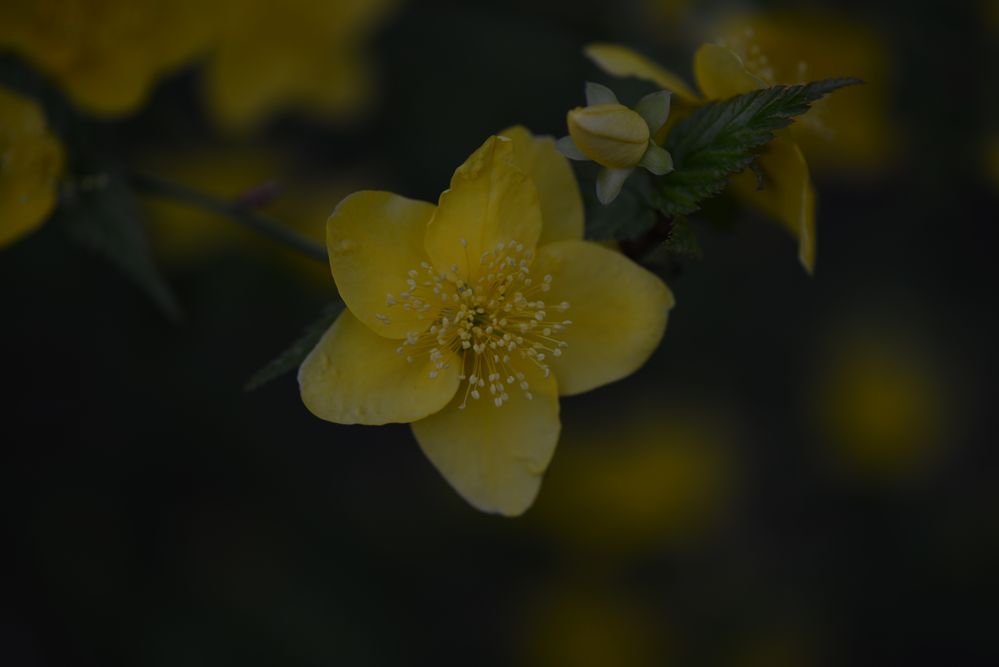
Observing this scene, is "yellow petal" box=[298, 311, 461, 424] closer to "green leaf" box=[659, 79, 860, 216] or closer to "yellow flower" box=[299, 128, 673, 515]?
"yellow flower" box=[299, 128, 673, 515]

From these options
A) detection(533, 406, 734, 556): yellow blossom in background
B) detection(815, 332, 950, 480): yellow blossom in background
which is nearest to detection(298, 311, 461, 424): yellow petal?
detection(533, 406, 734, 556): yellow blossom in background

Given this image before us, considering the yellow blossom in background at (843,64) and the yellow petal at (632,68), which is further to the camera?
the yellow blossom in background at (843,64)

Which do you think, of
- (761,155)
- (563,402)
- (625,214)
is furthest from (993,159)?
(563,402)

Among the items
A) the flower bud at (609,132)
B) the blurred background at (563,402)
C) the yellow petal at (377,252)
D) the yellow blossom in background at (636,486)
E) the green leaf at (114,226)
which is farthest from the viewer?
the yellow blossom in background at (636,486)

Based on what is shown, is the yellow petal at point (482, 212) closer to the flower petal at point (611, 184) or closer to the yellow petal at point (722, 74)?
the flower petal at point (611, 184)

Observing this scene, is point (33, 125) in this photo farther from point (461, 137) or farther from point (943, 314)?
point (943, 314)

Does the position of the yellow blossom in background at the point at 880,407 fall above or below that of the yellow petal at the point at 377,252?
below

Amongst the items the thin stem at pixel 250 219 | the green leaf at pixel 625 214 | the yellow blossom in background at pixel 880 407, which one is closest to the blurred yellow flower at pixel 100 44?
the thin stem at pixel 250 219
